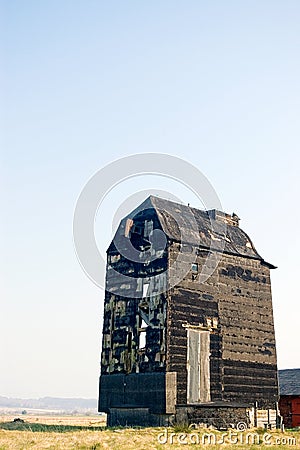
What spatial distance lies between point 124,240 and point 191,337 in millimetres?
6693

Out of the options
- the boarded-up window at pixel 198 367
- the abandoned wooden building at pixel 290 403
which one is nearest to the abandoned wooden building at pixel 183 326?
Result: the boarded-up window at pixel 198 367

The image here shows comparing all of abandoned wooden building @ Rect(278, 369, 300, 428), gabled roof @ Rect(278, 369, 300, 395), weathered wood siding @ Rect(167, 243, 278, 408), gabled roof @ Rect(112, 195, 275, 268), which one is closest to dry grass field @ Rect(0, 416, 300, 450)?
weathered wood siding @ Rect(167, 243, 278, 408)

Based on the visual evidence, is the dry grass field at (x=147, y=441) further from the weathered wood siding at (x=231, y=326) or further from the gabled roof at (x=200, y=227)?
the gabled roof at (x=200, y=227)

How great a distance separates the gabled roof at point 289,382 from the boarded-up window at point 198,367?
10745 mm

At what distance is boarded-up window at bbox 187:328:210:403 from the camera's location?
25750mm

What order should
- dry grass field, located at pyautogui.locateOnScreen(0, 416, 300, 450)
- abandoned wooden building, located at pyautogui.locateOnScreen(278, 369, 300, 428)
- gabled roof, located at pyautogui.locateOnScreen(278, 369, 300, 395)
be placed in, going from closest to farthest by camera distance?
dry grass field, located at pyautogui.locateOnScreen(0, 416, 300, 450)
abandoned wooden building, located at pyautogui.locateOnScreen(278, 369, 300, 428)
gabled roof, located at pyautogui.locateOnScreen(278, 369, 300, 395)

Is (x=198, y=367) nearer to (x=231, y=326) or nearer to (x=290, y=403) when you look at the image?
(x=231, y=326)

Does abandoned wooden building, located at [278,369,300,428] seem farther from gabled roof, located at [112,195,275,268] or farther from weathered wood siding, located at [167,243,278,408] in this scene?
gabled roof, located at [112,195,275,268]

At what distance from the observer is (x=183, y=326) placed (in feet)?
86.1

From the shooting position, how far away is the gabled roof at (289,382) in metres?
35.0

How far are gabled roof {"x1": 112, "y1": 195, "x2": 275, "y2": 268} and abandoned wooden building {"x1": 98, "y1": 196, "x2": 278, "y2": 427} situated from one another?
0.08 meters

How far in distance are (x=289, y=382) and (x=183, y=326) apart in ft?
48.8

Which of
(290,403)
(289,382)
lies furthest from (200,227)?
(289,382)

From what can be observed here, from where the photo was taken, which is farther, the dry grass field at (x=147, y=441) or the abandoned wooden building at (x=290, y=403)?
the abandoned wooden building at (x=290, y=403)
